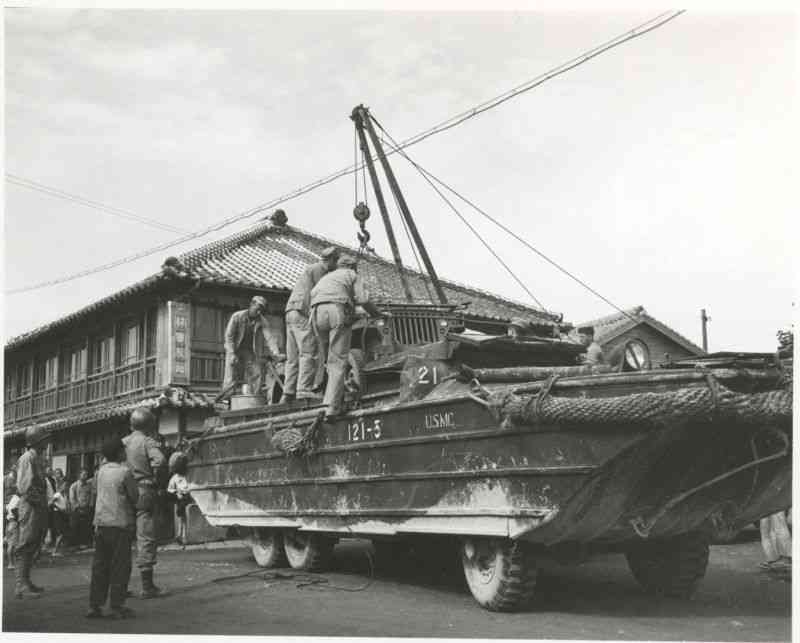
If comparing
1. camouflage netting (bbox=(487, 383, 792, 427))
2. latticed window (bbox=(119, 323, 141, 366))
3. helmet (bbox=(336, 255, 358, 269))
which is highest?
latticed window (bbox=(119, 323, 141, 366))

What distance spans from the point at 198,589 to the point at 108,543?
1.63 metres

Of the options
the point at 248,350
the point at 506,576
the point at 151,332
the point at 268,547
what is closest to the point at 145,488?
Answer: the point at 268,547

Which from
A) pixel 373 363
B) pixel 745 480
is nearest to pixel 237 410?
pixel 373 363

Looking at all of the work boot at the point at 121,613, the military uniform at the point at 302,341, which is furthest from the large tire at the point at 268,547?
the work boot at the point at 121,613

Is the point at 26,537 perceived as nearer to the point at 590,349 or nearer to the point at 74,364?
the point at 590,349

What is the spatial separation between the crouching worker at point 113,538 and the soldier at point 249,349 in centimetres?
380

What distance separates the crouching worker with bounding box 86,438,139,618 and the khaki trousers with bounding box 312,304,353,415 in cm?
190

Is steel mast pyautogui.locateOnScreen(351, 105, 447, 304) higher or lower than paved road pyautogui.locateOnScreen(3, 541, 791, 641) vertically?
higher

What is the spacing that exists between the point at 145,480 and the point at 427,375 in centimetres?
258

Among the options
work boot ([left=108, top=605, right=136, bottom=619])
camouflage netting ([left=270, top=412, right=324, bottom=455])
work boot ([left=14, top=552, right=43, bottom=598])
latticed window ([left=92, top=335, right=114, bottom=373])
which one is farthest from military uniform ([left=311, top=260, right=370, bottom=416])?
latticed window ([left=92, top=335, right=114, bottom=373])

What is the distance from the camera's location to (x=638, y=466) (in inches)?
228

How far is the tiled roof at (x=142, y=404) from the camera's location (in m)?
14.6

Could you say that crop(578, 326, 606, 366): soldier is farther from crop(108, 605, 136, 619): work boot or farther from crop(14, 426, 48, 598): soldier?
crop(14, 426, 48, 598): soldier

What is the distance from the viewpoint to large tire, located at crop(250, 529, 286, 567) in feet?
31.4
